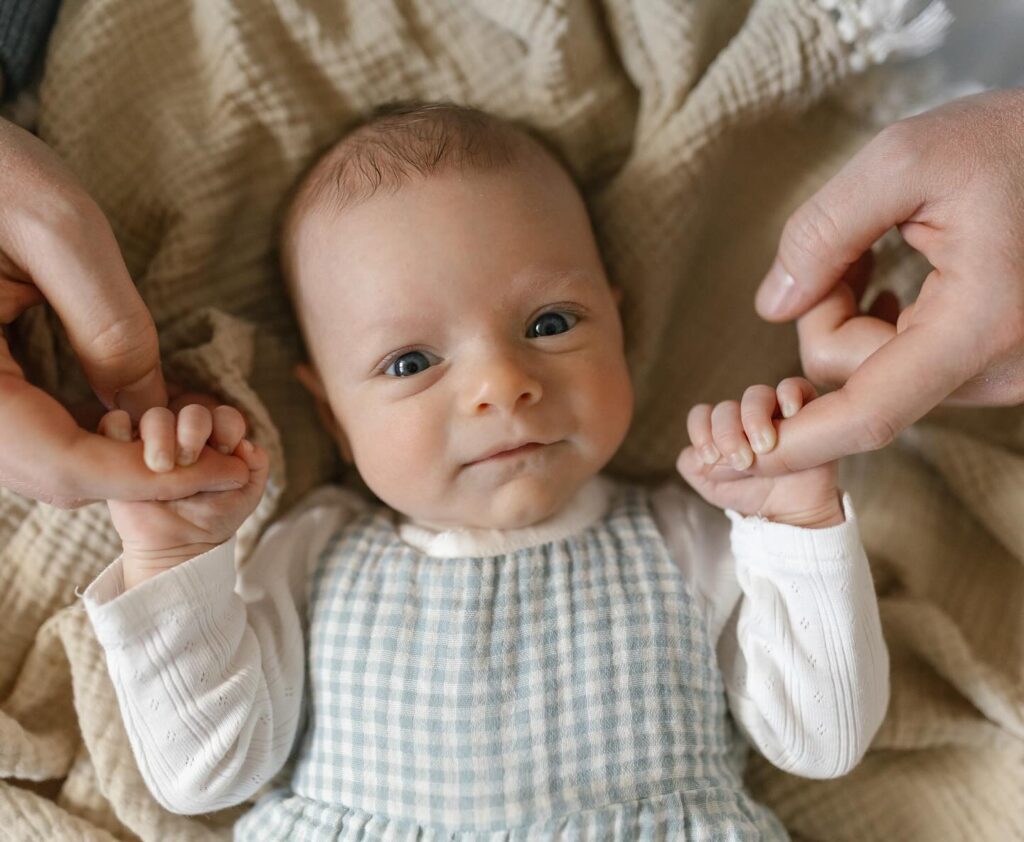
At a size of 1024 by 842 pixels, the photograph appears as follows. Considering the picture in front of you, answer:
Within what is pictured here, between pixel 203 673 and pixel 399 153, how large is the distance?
2.15 ft

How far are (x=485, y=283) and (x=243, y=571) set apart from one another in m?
0.48

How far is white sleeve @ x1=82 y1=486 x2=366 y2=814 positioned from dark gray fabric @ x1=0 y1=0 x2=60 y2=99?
2.12 ft

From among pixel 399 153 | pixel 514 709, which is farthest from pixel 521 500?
pixel 399 153

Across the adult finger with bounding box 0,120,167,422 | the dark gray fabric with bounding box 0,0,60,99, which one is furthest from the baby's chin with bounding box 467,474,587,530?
the dark gray fabric with bounding box 0,0,60,99

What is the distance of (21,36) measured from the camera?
1248 millimetres

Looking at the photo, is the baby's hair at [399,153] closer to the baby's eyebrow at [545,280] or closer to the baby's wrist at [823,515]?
the baby's eyebrow at [545,280]

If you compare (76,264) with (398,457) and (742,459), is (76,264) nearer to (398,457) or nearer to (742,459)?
(398,457)

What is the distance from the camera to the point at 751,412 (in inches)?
43.6

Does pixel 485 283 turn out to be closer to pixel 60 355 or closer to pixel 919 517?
pixel 60 355

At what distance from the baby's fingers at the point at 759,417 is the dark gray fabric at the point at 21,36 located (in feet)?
3.25

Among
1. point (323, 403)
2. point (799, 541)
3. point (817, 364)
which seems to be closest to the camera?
point (799, 541)

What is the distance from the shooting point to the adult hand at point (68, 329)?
1029 mm

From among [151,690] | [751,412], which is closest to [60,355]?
[151,690]

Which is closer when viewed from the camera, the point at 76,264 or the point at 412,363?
the point at 76,264
